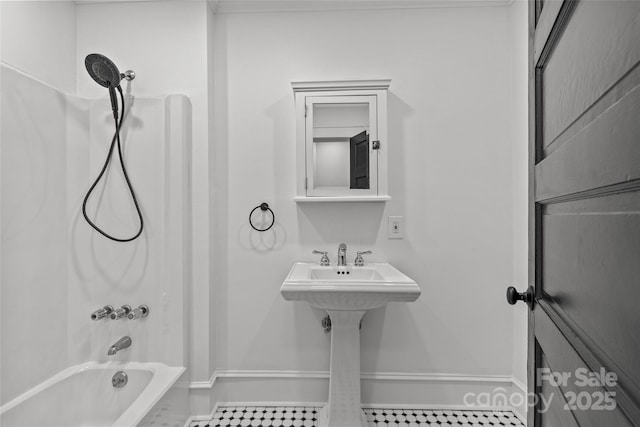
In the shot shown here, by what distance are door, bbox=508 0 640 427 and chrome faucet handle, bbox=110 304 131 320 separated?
1.78 metres

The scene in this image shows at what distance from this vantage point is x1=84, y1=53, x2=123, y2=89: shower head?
1415 millimetres

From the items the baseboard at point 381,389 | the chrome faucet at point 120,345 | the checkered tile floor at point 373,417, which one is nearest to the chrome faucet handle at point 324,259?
the baseboard at point 381,389

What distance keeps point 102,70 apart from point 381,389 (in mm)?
2232

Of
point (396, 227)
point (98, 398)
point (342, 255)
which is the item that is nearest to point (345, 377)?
point (342, 255)

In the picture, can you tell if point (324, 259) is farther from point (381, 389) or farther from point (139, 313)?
point (139, 313)

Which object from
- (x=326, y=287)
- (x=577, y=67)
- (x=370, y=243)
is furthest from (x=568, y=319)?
(x=370, y=243)

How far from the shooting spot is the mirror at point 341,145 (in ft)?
5.49

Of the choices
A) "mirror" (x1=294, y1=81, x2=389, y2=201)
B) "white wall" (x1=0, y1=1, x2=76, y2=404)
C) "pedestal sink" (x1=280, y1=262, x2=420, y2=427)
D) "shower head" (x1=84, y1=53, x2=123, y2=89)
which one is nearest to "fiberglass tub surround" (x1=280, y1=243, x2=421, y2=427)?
"pedestal sink" (x1=280, y1=262, x2=420, y2=427)

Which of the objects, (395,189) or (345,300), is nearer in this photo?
(345,300)

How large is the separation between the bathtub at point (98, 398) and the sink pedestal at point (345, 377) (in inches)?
30.5

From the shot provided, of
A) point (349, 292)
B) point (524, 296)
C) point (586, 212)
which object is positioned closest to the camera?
point (586, 212)

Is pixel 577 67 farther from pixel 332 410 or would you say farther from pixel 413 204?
pixel 332 410

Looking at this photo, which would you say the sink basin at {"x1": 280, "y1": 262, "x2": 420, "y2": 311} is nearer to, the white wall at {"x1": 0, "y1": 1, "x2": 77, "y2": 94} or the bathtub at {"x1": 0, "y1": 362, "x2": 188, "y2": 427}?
the bathtub at {"x1": 0, "y1": 362, "x2": 188, "y2": 427}

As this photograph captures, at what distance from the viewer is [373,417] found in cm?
165
